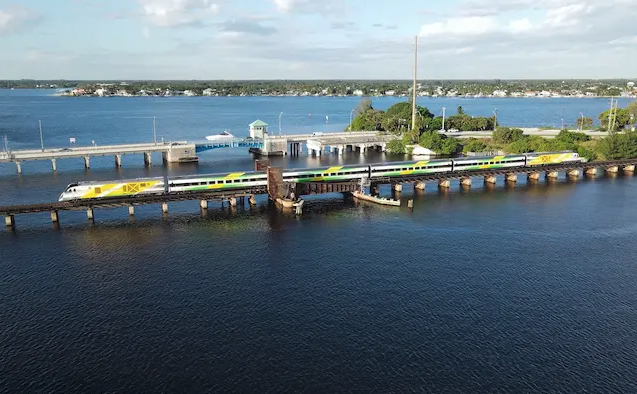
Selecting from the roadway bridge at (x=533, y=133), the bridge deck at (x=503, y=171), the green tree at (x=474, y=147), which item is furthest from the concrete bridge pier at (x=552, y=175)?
the roadway bridge at (x=533, y=133)

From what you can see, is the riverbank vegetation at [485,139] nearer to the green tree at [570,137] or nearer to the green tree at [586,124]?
the green tree at [570,137]

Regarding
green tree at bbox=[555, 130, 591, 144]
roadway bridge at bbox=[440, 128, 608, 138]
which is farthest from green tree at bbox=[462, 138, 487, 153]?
green tree at bbox=[555, 130, 591, 144]

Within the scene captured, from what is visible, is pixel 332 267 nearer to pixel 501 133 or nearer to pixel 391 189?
pixel 391 189

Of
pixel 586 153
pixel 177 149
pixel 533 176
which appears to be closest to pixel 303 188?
pixel 533 176

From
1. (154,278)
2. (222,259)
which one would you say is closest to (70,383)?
(154,278)

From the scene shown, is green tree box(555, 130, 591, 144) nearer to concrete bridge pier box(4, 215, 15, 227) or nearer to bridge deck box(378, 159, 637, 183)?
bridge deck box(378, 159, 637, 183)

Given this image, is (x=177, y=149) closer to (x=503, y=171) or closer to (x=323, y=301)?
(x=503, y=171)
